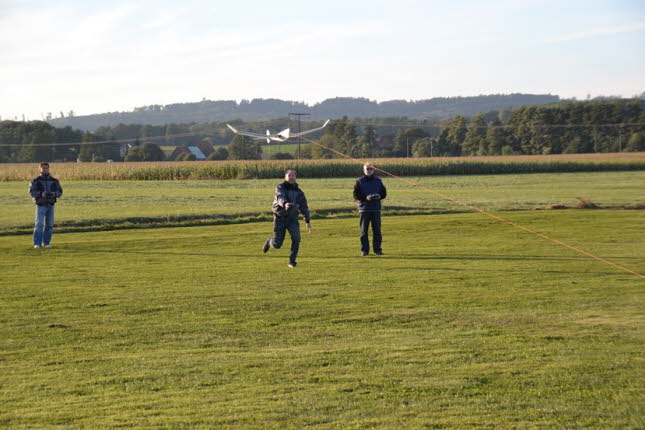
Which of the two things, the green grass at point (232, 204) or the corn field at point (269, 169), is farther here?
the corn field at point (269, 169)

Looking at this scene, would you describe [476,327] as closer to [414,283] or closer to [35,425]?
[414,283]

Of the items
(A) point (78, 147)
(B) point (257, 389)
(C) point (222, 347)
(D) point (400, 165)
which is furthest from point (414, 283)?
(A) point (78, 147)

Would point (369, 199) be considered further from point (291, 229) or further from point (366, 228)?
point (291, 229)

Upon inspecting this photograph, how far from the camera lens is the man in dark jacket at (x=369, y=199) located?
19422 millimetres

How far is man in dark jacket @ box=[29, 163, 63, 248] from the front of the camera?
21047 mm

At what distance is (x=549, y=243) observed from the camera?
22.0 m

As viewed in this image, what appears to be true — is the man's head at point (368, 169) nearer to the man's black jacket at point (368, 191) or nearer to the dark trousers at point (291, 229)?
the man's black jacket at point (368, 191)

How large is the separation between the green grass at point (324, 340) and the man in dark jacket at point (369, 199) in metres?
0.61

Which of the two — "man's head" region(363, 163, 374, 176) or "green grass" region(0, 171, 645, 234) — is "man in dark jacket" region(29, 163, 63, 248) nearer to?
"green grass" region(0, 171, 645, 234)

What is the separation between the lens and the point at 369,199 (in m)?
19.4

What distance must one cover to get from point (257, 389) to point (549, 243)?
15259 mm

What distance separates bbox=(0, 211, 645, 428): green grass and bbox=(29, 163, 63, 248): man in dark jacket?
46.5 inches

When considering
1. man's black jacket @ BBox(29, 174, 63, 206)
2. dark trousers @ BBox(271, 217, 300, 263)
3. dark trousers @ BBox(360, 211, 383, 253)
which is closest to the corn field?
man's black jacket @ BBox(29, 174, 63, 206)

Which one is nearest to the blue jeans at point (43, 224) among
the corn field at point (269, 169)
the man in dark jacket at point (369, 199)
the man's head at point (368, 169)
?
the man in dark jacket at point (369, 199)
